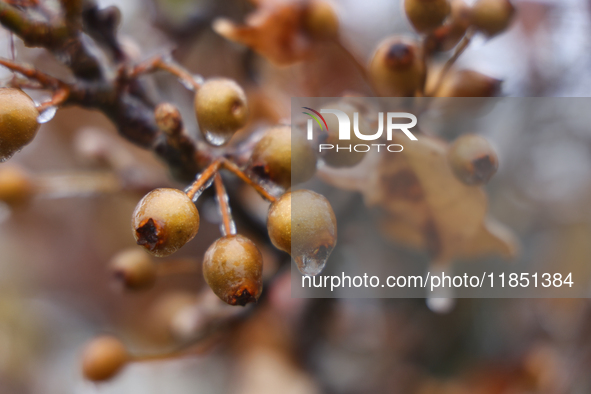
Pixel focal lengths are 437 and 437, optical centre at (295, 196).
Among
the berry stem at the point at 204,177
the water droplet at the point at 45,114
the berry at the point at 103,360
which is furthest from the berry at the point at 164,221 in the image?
the berry at the point at 103,360

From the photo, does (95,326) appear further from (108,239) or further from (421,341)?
(421,341)

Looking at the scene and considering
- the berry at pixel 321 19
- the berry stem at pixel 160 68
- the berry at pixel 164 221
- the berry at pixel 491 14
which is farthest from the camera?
the berry at pixel 321 19

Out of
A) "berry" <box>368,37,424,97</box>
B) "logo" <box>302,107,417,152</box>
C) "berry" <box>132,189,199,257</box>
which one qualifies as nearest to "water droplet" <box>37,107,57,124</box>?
"berry" <box>132,189,199,257</box>

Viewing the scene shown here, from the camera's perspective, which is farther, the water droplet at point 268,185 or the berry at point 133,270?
the berry at point 133,270

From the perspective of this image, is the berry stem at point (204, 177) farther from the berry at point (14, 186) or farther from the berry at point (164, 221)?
the berry at point (14, 186)

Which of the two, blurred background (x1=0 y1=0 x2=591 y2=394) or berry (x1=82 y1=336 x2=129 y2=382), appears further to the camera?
blurred background (x1=0 y1=0 x2=591 y2=394)

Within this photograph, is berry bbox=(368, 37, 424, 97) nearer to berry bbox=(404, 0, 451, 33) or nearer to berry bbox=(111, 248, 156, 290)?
berry bbox=(404, 0, 451, 33)
